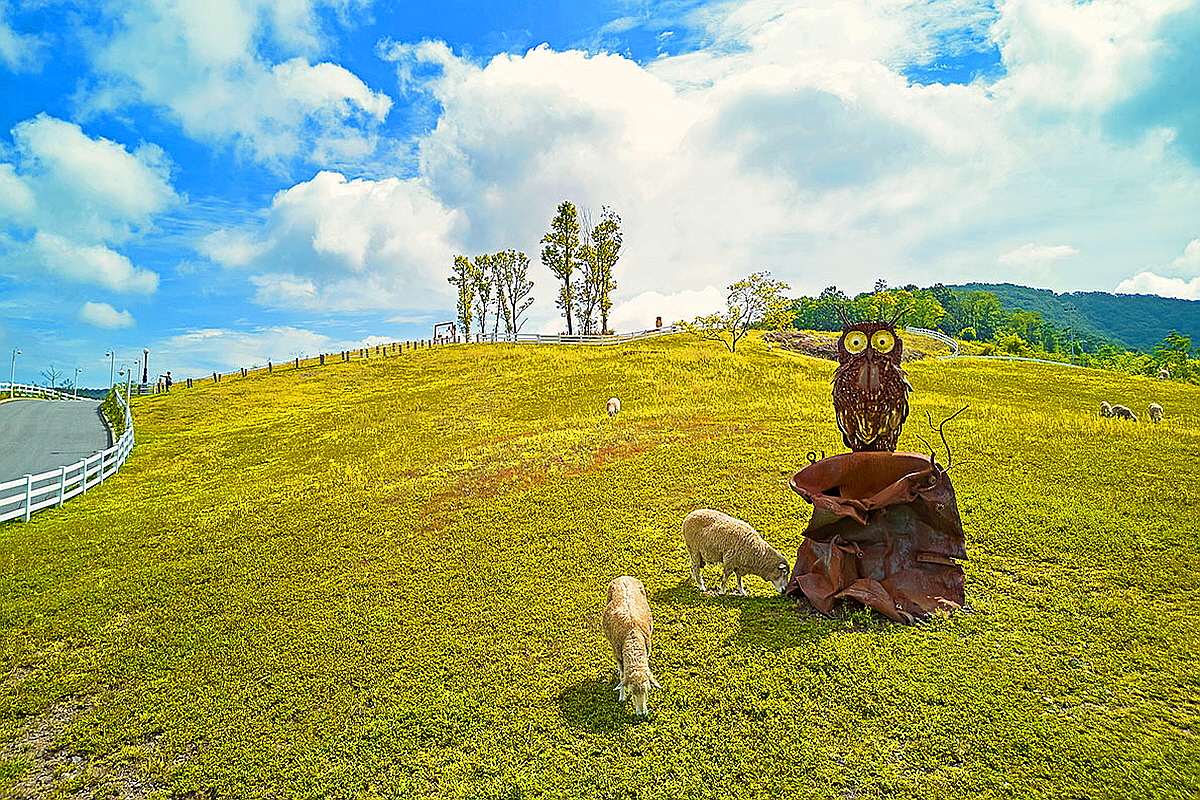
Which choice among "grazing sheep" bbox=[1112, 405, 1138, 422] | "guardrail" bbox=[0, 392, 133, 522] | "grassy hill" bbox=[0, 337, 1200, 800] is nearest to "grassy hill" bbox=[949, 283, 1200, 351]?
"grazing sheep" bbox=[1112, 405, 1138, 422]

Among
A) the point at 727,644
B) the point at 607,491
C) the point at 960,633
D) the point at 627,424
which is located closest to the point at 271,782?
the point at 727,644

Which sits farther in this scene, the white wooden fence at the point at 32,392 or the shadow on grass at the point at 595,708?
the white wooden fence at the point at 32,392

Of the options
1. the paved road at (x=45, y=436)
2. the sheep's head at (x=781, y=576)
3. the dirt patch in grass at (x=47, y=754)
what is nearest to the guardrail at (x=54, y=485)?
the paved road at (x=45, y=436)

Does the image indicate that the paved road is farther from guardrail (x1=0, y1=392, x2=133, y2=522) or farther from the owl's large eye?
the owl's large eye

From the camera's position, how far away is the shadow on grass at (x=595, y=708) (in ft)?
23.5

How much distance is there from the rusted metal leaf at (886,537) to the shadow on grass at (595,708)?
11.2 ft

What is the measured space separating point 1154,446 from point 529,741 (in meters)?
19.2

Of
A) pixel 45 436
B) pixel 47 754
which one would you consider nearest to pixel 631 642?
pixel 47 754

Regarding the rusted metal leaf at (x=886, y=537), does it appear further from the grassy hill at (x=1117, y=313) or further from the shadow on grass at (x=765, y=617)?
the grassy hill at (x=1117, y=313)

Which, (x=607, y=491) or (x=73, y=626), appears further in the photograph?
(x=607, y=491)

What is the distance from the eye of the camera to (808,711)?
7168mm

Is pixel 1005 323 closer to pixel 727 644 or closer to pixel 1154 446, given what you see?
pixel 1154 446

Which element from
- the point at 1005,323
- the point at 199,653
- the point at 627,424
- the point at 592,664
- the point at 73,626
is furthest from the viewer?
the point at 1005,323

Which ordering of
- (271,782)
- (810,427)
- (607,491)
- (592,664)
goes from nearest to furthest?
(271,782), (592,664), (607,491), (810,427)
